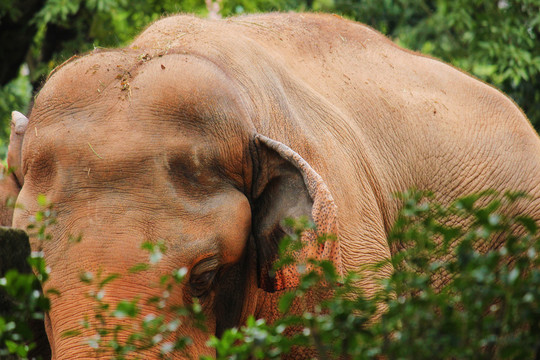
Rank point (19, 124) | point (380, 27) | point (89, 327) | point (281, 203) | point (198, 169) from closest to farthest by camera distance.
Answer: point (89, 327), point (198, 169), point (281, 203), point (19, 124), point (380, 27)

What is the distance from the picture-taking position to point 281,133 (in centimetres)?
383

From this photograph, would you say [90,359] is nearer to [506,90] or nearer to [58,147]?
[58,147]

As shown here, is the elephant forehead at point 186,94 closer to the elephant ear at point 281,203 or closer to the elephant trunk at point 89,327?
the elephant ear at point 281,203

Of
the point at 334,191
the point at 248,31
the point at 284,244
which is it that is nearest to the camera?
the point at 284,244

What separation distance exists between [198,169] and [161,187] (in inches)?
7.7

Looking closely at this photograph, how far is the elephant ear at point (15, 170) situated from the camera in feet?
13.1

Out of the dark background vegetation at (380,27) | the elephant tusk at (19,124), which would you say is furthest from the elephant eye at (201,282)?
the dark background vegetation at (380,27)

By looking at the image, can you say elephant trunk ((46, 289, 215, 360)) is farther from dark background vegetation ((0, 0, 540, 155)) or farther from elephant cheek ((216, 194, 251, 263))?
dark background vegetation ((0, 0, 540, 155))

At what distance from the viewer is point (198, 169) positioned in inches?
133

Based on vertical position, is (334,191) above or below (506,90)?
above

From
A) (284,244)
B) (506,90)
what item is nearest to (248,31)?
(284,244)

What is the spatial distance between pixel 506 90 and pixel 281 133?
680 cm

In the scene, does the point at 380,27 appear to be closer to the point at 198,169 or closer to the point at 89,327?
the point at 198,169

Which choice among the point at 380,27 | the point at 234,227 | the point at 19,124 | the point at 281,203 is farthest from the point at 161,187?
the point at 380,27
